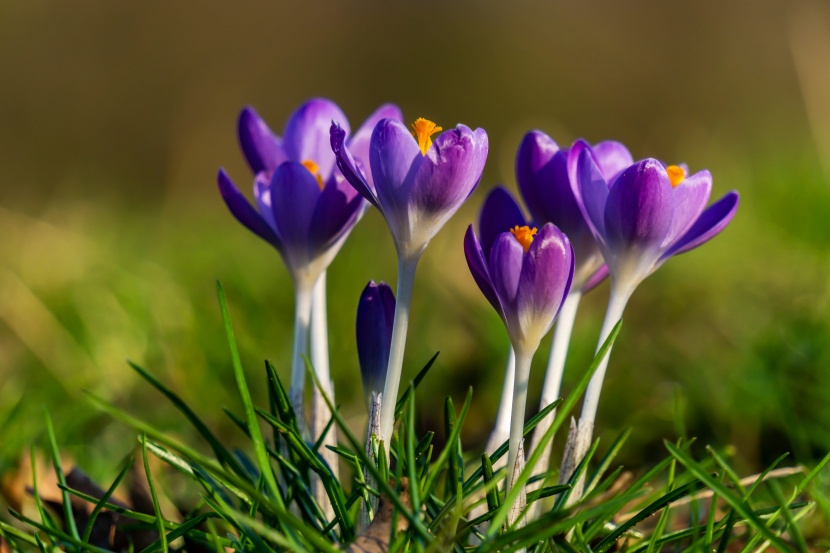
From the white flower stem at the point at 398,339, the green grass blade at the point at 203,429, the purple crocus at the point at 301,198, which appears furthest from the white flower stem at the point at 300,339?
the white flower stem at the point at 398,339

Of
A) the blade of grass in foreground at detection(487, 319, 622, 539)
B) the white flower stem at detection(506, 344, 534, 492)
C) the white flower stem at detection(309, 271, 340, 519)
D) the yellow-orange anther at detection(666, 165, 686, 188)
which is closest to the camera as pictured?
the blade of grass in foreground at detection(487, 319, 622, 539)

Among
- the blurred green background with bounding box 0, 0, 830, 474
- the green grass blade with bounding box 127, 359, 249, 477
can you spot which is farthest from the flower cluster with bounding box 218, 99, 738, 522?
the blurred green background with bounding box 0, 0, 830, 474

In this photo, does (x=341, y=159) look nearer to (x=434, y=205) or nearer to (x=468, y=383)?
(x=434, y=205)

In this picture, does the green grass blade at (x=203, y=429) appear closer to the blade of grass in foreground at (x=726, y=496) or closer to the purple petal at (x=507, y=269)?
the purple petal at (x=507, y=269)

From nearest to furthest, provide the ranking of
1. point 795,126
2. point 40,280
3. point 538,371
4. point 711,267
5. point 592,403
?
point 592,403
point 538,371
point 711,267
point 40,280
point 795,126

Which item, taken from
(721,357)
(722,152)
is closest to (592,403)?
(721,357)

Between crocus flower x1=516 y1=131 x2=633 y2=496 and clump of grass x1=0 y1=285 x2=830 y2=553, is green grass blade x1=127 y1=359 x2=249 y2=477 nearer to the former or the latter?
clump of grass x1=0 y1=285 x2=830 y2=553

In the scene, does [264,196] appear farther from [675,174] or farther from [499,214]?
[675,174]

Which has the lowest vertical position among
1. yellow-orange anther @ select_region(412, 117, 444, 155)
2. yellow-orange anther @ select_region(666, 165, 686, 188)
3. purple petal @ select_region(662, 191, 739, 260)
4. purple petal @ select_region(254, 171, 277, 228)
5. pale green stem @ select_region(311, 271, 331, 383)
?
pale green stem @ select_region(311, 271, 331, 383)
